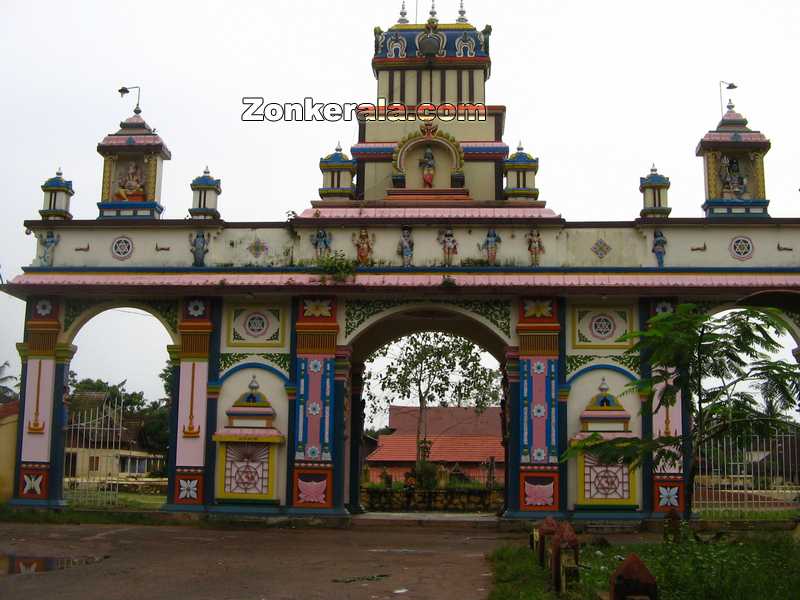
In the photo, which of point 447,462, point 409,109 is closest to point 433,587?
point 409,109

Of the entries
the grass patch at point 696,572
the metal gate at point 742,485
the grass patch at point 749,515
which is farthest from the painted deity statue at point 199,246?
the grass patch at point 749,515

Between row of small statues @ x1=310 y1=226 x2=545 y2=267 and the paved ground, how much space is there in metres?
4.97

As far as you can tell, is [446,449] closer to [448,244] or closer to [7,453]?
[448,244]

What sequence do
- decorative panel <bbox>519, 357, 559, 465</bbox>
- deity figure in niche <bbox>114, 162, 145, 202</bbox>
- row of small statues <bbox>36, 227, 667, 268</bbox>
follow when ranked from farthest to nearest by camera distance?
deity figure in niche <bbox>114, 162, 145, 202</bbox>
row of small statues <bbox>36, 227, 667, 268</bbox>
decorative panel <bbox>519, 357, 559, 465</bbox>

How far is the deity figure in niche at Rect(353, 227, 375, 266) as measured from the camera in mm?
18688

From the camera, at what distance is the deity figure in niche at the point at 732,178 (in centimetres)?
1916

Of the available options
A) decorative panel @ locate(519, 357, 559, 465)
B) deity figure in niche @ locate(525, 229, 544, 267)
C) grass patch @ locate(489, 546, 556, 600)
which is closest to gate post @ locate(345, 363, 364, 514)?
decorative panel @ locate(519, 357, 559, 465)

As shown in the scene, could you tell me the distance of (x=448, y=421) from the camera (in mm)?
42281

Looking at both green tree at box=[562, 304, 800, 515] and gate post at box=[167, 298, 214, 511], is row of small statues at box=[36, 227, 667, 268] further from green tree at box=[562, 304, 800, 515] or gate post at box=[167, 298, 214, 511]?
green tree at box=[562, 304, 800, 515]

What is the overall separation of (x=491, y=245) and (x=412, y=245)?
148 cm

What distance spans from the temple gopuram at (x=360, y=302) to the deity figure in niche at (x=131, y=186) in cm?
9

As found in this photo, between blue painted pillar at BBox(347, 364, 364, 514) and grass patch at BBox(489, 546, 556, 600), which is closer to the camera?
grass patch at BBox(489, 546, 556, 600)

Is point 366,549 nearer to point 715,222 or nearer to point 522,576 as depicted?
point 522,576

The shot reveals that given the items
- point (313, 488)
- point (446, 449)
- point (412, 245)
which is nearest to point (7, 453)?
point (313, 488)
